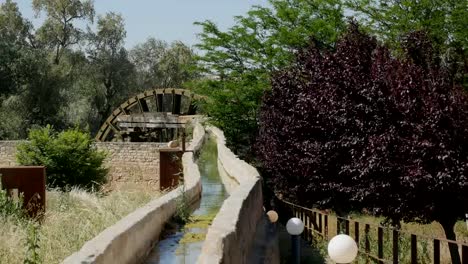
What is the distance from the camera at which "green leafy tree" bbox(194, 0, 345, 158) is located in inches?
955

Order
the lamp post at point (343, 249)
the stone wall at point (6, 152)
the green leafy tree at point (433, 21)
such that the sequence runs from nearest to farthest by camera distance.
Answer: the lamp post at point (343, 249), the green leafy tree at point (433, 21), the stone wall at point (6, 152)

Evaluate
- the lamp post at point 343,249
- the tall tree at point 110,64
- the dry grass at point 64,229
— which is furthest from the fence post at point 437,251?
the tall tree at point 110,64

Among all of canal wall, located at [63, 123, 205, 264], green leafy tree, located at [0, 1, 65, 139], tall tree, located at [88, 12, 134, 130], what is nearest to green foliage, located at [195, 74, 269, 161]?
canal wall, located at [63, 123, 205, 264]

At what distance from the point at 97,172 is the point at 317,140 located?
989 cm

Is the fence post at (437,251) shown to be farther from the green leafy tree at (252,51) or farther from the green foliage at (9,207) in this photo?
the green leafy tree at (252,51)

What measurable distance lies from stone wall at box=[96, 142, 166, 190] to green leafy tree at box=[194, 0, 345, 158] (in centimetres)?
412

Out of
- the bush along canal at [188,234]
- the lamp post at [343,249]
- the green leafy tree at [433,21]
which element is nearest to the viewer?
the lamp post at [343,249]

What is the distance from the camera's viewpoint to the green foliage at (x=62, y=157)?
2286 cm

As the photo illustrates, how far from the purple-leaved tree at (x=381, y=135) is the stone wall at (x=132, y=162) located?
40.3ft

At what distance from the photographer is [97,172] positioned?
79.3 ft

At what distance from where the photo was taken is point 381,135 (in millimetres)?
12766

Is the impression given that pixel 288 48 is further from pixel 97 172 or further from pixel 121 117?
pixel 121 117

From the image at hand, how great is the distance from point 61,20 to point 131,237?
45230 mm

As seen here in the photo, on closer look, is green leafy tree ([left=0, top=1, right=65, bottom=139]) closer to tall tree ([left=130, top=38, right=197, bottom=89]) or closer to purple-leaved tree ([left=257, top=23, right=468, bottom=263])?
tall tree ([left=130, top=38, right=197, bottom=89])
